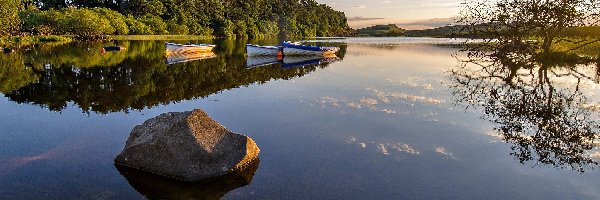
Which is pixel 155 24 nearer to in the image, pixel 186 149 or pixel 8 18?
pixel 8 18

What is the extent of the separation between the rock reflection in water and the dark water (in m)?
0.05

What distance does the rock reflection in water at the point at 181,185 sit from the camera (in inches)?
401

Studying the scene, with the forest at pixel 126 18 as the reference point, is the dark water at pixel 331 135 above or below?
below

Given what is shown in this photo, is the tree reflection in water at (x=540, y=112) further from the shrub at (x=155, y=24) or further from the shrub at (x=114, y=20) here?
the shrub at (x=155, y=24)

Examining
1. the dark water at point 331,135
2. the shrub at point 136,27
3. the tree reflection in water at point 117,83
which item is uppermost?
the shrub at point 136,27

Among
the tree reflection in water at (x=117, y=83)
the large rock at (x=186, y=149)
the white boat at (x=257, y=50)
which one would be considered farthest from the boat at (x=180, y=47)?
the large rock at (x=186, y=149)

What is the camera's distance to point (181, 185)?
35.3ft

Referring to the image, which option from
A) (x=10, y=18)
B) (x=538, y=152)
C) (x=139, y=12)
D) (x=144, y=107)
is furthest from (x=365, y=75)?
(x=139, y=12)

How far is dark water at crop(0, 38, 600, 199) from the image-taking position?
35.8 feet

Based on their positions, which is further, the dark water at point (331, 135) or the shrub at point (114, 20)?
the shrub at point (114, 20)

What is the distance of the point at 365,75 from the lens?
37094mm

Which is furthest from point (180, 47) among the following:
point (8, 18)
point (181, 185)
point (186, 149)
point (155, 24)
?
point (155, 24)

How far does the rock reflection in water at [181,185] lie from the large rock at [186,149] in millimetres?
203

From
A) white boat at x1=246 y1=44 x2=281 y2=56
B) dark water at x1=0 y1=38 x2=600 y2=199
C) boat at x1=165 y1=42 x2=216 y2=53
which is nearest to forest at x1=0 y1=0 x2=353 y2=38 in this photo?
boat at x1=165 y1=42 x2=216 y2=53
